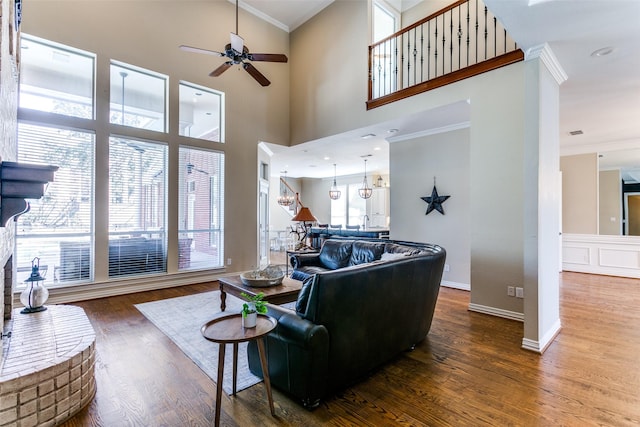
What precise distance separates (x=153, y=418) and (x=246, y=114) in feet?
18.2

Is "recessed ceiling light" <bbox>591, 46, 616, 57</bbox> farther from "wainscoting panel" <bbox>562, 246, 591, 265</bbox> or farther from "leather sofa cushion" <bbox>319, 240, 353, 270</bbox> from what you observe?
"wainscoting panel" <bbox>562, 246, 591, 265</bbox>

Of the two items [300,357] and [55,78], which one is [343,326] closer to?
[300,357]

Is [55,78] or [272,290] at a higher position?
[55,78]

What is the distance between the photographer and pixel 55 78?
4.39 meters

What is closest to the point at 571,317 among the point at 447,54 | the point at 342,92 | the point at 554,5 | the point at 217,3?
the point at 554,5

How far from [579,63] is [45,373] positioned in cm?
515

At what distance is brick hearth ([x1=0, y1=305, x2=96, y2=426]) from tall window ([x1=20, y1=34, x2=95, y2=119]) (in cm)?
335

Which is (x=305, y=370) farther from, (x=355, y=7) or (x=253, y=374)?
(x=355, y=7)

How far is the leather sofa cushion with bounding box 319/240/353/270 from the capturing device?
452cm

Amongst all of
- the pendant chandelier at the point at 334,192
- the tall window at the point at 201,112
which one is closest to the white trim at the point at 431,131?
the tall window at the point at 201,112

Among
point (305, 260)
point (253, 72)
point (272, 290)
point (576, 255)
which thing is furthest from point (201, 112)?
point (576, 255)

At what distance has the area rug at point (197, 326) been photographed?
2443mm

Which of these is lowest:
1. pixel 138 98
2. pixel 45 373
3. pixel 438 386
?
pixel 438 386

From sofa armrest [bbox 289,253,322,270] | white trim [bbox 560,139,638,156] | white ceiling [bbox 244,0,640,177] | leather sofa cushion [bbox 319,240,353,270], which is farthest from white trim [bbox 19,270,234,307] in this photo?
white trim [bbox 560,139,638,156]
